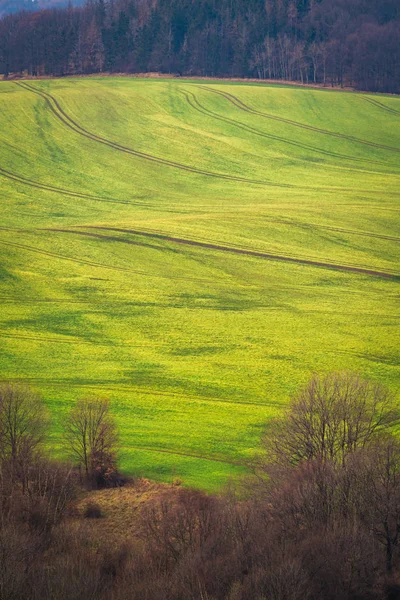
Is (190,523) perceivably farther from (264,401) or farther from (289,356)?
(289,356)

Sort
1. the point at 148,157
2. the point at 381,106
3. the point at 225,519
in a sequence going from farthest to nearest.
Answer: the point at 381,106
the point at 148,157
the point at 225,519

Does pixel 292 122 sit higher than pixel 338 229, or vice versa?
pixel 292 122

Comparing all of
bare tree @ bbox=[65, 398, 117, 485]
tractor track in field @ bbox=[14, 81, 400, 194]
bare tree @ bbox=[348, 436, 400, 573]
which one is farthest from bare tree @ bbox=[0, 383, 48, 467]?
tractor track in field @ bbox=[14, 81, 400, 194]

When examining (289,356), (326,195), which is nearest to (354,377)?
(289,356)

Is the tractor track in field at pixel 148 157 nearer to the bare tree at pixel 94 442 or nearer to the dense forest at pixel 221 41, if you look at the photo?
the dense forest at pixel 221 41

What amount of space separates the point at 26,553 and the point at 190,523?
4833mm

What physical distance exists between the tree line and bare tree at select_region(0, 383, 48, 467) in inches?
2.6

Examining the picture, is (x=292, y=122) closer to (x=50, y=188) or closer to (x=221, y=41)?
(x=221, y=41)

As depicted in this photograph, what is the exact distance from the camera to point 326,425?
1158 inches

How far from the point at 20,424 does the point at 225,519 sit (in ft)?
33.6

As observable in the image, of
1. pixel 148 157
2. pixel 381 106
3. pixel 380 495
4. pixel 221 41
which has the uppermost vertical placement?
pixel 221 41

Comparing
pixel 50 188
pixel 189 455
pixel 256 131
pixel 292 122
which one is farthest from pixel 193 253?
pixel 292 122

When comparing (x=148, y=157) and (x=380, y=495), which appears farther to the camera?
(x=148, y=157)

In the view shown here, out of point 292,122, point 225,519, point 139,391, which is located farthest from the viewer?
point 292,122
